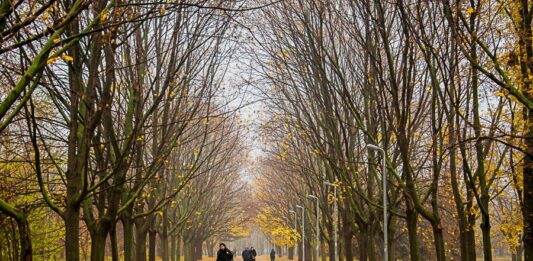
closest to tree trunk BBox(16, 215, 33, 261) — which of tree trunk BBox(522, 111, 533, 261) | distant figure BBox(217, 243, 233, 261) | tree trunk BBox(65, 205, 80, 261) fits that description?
tree trunk BBox(65, 205, 80, 261)

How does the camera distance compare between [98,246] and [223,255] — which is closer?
[98,246]

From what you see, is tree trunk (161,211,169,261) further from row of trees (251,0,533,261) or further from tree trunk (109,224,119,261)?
tree trunk (109,224,119,261)

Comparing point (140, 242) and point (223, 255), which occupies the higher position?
point (140, 242)

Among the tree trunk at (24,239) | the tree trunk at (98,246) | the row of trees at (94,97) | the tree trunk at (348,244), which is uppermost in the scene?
the row of trees at (94,97)

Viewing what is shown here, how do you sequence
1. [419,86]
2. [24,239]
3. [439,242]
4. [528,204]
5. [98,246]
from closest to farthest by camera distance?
[24,239] < [528,204] < [98,246] < [439,242] < [419,86]

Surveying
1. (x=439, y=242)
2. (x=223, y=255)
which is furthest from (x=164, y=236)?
(x=439, y=242)

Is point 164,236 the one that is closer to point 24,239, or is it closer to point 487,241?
point 487,241

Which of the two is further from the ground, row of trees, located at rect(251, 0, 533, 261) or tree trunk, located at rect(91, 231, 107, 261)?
row of trees, located at rect(251, 0, 533, 261)

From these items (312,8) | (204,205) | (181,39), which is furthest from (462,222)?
(204,205)

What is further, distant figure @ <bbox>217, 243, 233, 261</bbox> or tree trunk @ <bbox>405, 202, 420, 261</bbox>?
distant figure @ <bbox>217, 243, 233, 261</bbox>

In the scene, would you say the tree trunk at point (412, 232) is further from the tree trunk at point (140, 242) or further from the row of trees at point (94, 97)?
the tree trunk at point (140, 242)

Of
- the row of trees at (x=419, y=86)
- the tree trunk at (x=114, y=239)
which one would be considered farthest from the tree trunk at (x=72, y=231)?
the row of trees at (x=419, y=86)

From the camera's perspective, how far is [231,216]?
63.2m

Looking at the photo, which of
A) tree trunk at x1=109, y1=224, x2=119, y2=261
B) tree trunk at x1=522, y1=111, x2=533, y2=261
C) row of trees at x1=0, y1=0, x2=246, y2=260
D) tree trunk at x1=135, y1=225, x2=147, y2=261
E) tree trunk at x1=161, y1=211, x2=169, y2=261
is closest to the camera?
row of trees at x1=0, y1=0, x2=246, y2=260
